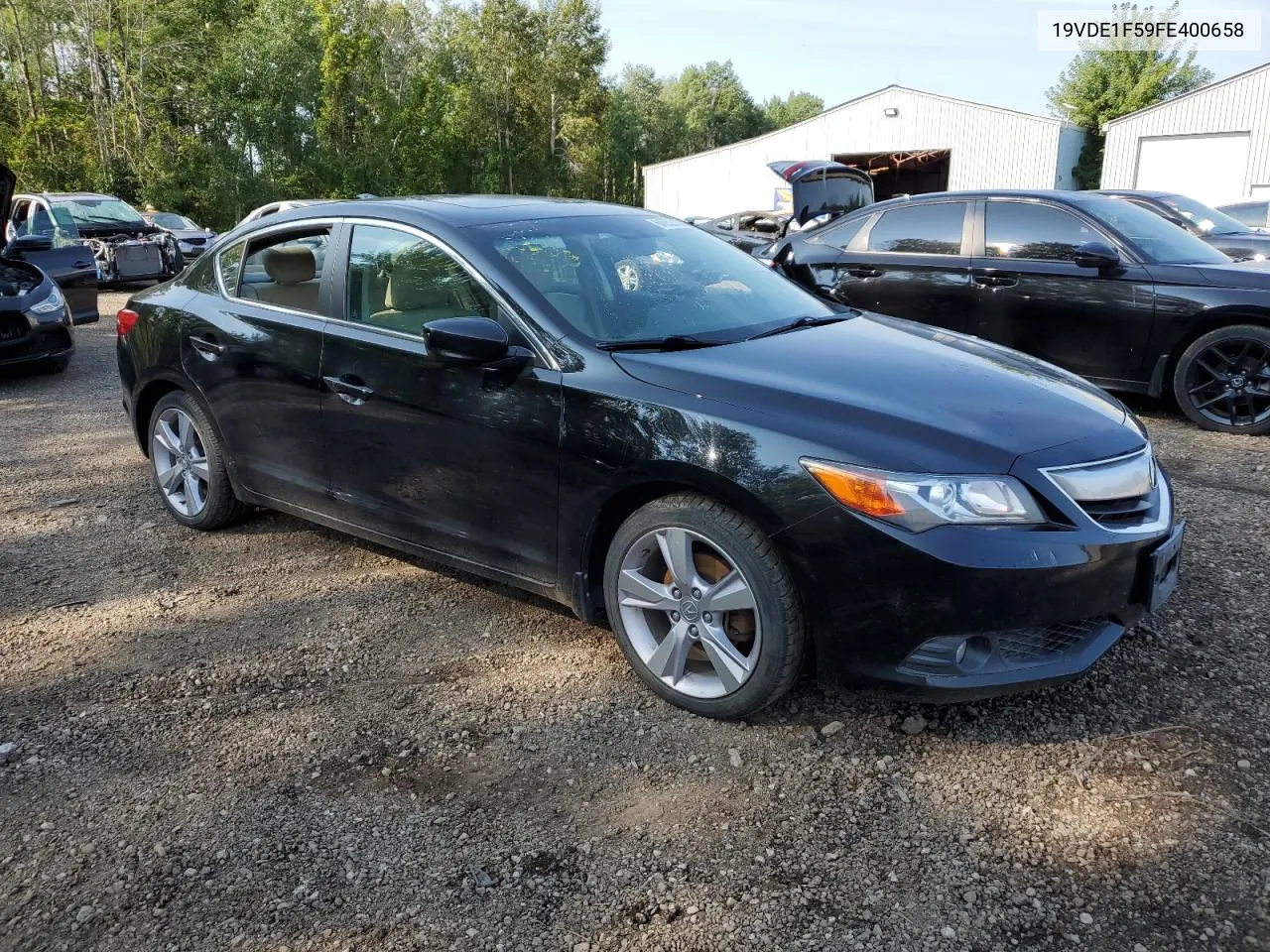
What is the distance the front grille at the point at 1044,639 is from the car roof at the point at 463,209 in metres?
2.29

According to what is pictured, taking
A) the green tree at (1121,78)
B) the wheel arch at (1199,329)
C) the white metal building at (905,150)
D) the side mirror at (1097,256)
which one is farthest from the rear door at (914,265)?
the green tree at (1121,78)

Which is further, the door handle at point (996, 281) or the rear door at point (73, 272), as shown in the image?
the rear door at point (73, 272)

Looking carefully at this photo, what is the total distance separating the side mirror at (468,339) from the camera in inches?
127

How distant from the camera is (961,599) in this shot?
2604 mm

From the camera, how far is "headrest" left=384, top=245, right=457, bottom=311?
359cm

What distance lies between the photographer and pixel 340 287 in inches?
153

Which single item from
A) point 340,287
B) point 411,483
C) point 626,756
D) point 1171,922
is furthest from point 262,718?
point 1171,922

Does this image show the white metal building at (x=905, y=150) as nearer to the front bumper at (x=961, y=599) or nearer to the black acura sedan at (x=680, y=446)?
the black acura sedan at (x=680, y=446)

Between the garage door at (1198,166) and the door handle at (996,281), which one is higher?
the garage door at (1198,166)

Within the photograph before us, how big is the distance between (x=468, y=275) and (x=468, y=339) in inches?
15.7

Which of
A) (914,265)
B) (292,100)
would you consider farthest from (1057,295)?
(292,100)

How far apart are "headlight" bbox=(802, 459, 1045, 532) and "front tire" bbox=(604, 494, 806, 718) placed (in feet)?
0.98

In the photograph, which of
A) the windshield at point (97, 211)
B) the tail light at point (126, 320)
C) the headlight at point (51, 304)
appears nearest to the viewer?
the tail light at point (126, 320)

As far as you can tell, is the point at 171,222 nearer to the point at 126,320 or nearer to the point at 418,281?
the point at 126,320
